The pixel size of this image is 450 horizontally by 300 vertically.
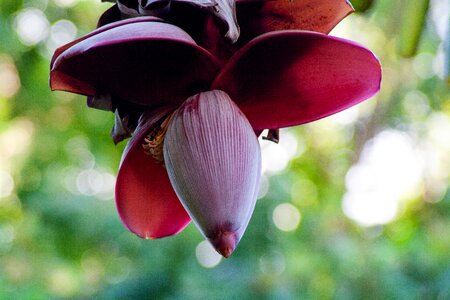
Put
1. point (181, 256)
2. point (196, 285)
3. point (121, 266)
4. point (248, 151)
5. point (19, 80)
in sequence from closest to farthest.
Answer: point (248, 151), point (196, 285), point (181, 256), point (121, 266), point (19, 80)

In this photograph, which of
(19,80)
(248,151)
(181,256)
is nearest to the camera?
(248,151)

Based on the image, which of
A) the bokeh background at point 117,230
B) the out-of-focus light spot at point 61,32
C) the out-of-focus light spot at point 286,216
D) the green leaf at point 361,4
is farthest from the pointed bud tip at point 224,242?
the out-of-focus light spot at point 61,32

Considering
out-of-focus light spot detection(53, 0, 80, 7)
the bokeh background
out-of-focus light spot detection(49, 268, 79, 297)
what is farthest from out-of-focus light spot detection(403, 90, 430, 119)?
out-of-focus light spot detection(49, 268, 79, 297)

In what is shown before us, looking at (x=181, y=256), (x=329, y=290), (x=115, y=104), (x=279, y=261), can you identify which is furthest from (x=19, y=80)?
(x=115, y=104)

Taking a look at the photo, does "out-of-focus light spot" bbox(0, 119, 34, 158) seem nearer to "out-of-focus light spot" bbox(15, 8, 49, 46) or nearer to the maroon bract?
"out-of-focus light spot" bbox(15, 8, 49, 46)

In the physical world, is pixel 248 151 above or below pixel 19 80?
above

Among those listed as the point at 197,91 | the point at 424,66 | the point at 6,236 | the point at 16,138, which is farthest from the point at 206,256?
the point at 424,66

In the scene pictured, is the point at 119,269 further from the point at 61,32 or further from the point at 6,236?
the point at 61,32

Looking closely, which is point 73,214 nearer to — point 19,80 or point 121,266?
point 121,266
